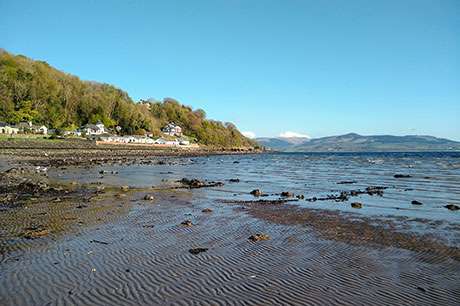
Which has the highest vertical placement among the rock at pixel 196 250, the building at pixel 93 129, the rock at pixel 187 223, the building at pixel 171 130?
the building at pixel 171 130

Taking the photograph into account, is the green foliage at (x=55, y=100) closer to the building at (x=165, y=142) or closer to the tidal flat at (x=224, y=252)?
the building at (x=165, y=142)

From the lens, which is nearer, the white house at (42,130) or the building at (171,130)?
the white house at (42,130)

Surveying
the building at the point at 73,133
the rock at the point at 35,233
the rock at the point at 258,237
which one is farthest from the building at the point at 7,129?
the rock at the point at 258,237

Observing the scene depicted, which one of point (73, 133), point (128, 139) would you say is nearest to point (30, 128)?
point (73, 133)

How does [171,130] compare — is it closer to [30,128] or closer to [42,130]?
[42,130]

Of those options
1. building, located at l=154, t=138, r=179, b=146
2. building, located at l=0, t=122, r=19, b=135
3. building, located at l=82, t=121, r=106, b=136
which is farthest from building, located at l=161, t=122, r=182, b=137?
building, located at l=0, t=122, r=19, b=135

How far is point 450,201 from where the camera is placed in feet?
71.9

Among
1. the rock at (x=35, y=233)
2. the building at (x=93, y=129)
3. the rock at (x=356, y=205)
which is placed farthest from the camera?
→ the building at (x=93, y=129)

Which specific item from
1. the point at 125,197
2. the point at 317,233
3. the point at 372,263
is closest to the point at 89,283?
the point at 372,263

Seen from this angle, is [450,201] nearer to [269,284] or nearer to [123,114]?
[269,284]

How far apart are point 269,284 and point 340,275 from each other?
1981 mm

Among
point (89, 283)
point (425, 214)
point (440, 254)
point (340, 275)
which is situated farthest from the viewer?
point (425, 214)

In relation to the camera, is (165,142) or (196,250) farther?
(165,142)

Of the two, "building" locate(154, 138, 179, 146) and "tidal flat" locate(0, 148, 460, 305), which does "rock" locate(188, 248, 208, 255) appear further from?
"building" locate(154, 138, 179, 146)
